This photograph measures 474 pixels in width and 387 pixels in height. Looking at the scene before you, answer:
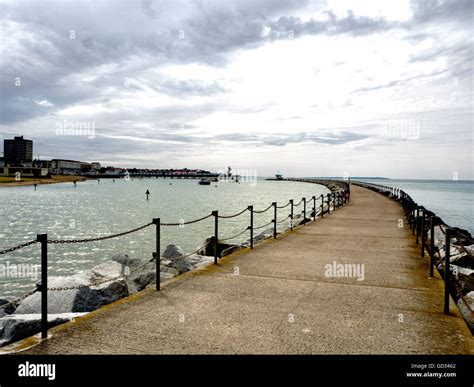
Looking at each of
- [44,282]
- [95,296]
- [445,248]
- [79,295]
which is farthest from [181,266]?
[445,248]

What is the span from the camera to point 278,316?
17.6ft

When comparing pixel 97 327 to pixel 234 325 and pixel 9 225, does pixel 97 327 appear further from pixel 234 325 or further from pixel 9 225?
pixel 9 225

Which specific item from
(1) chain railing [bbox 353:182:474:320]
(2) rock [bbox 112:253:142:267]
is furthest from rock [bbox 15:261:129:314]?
(1) chain railing [bbox 353:182:474:320]

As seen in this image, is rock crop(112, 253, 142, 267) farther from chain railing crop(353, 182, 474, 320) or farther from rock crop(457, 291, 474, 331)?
rock crop(457, 291, 474, 331)

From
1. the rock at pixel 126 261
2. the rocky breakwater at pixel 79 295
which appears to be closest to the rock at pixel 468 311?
the rocky breakwater at pixel 79 295

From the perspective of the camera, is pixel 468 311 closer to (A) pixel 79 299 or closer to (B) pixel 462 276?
(B) pixel 462 276

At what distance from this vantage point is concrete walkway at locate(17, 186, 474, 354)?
14.5 ft

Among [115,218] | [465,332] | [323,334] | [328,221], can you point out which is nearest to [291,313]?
[323,334]

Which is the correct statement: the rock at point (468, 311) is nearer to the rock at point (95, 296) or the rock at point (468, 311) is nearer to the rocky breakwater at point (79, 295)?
the rocky breakwater at point (79, 295)

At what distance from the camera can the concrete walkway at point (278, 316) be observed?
4406 mm

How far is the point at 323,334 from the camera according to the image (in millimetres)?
4750

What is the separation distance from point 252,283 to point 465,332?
136 inches

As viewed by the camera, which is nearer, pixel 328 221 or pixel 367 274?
pixel 367 274
